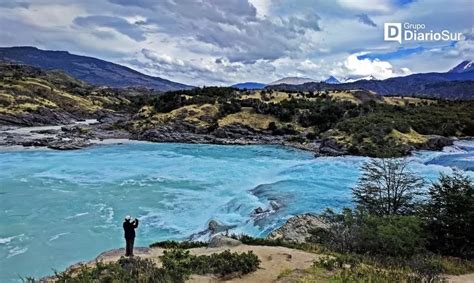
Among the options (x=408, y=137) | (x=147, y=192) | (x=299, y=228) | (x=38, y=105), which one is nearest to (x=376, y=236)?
(x=299, y=228)

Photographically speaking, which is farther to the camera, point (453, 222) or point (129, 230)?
point (453, 222)

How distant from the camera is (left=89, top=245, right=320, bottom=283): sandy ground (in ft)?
38.9

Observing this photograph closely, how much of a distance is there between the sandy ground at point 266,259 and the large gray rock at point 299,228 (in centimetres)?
331

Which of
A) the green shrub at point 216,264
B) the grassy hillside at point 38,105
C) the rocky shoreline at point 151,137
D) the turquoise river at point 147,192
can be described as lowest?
the turquoise river at point 147,192

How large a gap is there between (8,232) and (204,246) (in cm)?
1253

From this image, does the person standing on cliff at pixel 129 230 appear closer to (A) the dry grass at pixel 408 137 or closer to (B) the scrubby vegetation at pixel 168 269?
(B) the scrubby vegetation at pixel 168 269

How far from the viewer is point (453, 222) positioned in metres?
15.6

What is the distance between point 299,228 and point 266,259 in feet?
19.7

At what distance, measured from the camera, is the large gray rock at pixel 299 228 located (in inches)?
719

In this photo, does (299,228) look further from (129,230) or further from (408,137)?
(408,137)

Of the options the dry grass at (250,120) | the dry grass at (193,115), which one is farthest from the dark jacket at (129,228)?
the dry grass at (193,115)

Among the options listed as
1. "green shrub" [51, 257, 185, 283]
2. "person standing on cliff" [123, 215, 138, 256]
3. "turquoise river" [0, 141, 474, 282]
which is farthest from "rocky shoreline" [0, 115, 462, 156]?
"green shrub" [51, 257, 185, 283]

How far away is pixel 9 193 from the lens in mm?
31234

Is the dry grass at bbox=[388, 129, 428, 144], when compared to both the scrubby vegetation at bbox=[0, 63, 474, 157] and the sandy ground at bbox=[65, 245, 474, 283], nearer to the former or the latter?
the scrubby vegetation at bbox=[0, 63, 474, 157]
